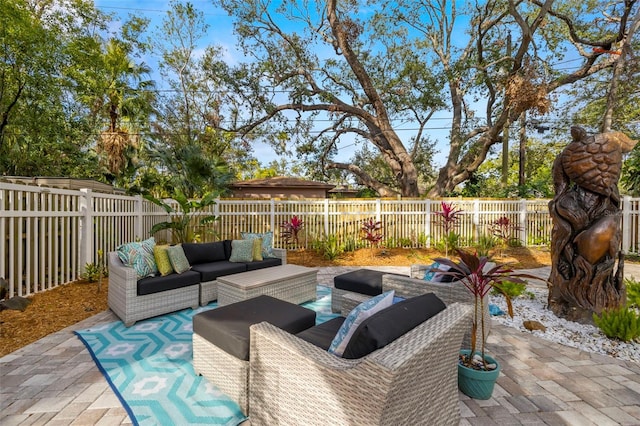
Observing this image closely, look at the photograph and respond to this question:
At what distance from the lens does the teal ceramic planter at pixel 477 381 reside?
1965 mm

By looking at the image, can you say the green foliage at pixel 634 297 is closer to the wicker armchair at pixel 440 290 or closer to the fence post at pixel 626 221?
the wicker armchair at pixel 440 290

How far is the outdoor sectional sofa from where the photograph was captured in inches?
127

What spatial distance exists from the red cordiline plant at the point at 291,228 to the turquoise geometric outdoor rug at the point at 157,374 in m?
4.48

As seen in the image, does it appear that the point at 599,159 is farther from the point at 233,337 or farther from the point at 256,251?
the point at 256,251

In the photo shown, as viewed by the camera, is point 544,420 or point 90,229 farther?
point 90,229

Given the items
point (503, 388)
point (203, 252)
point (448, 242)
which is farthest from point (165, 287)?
point (448, 242)

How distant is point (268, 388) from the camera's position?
5.54ft

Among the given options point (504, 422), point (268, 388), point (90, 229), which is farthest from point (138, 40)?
point (504, 422)

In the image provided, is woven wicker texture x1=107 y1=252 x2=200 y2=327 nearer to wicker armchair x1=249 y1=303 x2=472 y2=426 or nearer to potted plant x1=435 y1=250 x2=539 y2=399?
wicker armchair x1=249 y1=303 x2=472 y2=426

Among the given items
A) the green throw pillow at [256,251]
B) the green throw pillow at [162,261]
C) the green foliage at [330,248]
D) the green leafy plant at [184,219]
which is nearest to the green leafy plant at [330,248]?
the green foliage at [330,248]

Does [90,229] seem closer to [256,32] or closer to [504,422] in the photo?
[504,422]

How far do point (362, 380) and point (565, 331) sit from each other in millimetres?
3189

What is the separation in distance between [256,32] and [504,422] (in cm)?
1212

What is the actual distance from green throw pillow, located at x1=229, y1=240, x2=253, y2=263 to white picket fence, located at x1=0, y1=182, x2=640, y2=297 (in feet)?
7.70
